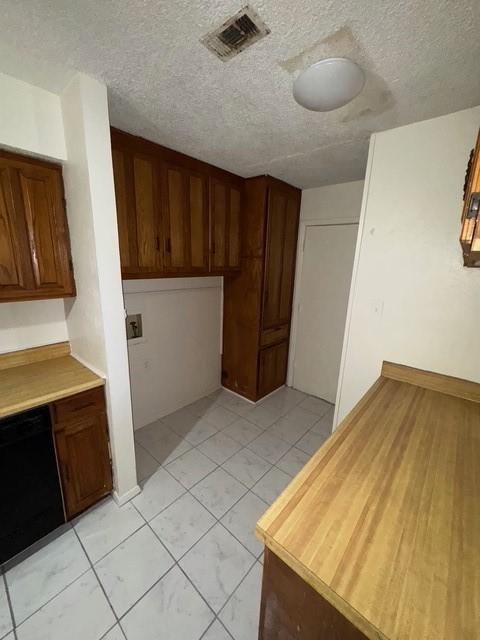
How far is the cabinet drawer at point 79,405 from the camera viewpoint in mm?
1366

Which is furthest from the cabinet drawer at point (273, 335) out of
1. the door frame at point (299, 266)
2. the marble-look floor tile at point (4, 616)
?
the marble-look floor tile at point (4, 616)

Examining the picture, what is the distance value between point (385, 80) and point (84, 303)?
6.19 ft

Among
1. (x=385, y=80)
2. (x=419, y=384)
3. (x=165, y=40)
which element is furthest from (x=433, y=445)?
(x=165, y=40)

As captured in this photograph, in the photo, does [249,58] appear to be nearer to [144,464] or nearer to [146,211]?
[146,211]

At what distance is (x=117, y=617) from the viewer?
1.14 meters

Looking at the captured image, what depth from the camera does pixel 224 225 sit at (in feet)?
7.75

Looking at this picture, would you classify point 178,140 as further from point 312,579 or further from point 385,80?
point 312,579

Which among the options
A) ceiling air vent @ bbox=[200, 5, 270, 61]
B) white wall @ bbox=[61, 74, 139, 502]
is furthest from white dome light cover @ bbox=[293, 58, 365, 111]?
white wall @ bbox=[61, 74, 139, 502]

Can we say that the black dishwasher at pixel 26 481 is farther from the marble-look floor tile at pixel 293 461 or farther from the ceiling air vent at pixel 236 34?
the ceiling air vent at pixel 236 34

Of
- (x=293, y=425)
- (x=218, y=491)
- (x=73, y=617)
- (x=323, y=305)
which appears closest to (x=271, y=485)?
(x=218, y=491)

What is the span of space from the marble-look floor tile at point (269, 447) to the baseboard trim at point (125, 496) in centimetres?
93

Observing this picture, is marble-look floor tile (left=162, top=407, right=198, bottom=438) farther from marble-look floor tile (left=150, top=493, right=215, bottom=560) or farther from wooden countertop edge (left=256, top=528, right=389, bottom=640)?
wooden countertop edge (left=256, top=528, right=389, bottom=640)

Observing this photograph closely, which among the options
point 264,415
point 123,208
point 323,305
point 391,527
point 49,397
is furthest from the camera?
point 323,305

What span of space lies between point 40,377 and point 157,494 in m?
1.08
